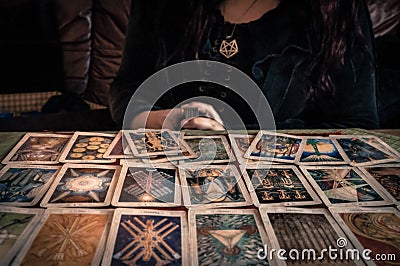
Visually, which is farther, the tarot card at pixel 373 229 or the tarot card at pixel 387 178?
the tarot card at pixel 387 178

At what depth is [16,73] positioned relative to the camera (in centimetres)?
182

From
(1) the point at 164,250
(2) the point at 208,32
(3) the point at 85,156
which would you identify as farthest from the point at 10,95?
(1) the point at 164,250

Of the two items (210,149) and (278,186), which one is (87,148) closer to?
(210,149)

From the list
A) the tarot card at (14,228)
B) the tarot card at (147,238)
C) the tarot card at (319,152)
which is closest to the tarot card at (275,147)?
the tarot card at (319,152)

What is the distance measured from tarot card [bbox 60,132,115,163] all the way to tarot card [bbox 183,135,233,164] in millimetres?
154

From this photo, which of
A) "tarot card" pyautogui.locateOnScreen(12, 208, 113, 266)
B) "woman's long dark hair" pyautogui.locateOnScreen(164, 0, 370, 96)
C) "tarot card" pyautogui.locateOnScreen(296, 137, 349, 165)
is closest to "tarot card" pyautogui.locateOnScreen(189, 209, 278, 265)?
"tarot card" pyautogui.locateOnScreen(12, 208, 113, 266)

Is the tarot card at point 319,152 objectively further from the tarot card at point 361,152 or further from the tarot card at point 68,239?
the tarot card at point 68,239

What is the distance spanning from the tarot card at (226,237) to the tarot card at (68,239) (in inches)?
4.6

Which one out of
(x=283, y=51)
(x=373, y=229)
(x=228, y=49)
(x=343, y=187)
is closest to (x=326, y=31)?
(x=283, y=51)

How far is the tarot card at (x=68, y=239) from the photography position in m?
0.53

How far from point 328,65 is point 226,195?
62 centimetres

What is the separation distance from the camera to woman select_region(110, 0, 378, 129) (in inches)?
45.1

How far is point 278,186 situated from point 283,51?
1.78ft

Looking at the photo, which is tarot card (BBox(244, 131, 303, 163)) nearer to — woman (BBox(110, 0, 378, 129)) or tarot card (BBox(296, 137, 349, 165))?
tarot card (BBox(296, 137, 349, 165))
